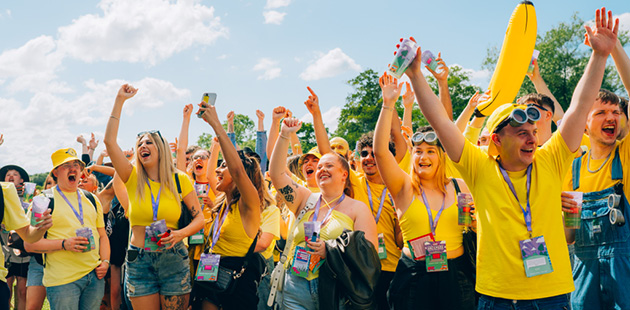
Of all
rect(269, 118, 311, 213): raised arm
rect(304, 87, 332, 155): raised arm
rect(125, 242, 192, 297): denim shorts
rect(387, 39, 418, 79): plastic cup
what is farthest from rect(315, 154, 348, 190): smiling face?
rect(125, 242, 192, 297): denim shorts

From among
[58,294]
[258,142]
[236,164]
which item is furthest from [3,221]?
[258,142]

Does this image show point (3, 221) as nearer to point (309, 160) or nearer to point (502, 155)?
point (309, 160)

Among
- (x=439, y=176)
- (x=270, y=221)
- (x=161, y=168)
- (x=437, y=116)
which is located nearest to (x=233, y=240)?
(x=270, y=221)

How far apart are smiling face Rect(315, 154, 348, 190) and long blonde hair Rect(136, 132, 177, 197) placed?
5.73 feet

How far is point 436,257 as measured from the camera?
3576 millimetres

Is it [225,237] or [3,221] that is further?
[225,237]

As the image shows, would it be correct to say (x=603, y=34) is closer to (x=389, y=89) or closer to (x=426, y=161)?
(x=389, y=89)

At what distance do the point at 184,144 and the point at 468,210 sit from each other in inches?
159

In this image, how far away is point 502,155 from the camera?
283 cm

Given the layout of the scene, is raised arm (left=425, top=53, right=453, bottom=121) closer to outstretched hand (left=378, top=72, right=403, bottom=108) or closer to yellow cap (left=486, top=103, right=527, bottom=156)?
outstretched hand (left=378, top=72, right=403, bottom=108)

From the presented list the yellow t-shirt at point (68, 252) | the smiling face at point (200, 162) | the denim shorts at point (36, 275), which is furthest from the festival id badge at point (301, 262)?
the denim shorts at point (36, 275)

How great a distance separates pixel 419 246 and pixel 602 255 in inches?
51.1

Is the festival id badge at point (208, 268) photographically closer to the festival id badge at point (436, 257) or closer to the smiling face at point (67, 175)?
the festival id badge at point (436, 257)

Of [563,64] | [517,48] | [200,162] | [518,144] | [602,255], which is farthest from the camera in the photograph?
[563,64]
